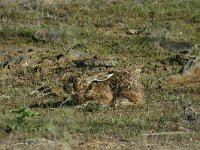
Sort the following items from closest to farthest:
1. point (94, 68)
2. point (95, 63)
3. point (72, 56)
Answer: point (94, 68)
point (95, 63)
point (72, 56)

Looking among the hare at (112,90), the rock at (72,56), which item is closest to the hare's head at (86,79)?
the hare at (112,90)

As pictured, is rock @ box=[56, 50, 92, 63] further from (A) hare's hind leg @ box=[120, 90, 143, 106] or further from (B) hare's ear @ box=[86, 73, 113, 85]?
(A) hare's hind leg @ box=[120, 90, 143, 106]

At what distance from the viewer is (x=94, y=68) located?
42.4ft

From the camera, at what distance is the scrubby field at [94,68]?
6766 millimetres

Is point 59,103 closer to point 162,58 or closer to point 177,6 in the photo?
point 162,58

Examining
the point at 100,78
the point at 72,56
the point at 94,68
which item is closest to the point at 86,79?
the point at 100,78

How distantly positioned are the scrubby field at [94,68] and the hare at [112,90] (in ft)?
0.77

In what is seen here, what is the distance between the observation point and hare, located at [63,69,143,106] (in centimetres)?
897

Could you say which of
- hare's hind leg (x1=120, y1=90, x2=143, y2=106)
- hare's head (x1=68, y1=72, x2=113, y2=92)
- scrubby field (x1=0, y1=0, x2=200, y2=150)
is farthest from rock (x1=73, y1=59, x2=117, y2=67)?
hare's hind leg (x1=120, y1=90, x2=143, y2=106)

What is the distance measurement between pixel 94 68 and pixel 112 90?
3.75 metres

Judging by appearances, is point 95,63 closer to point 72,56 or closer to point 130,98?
point 72,56

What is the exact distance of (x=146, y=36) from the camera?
57.3 feet

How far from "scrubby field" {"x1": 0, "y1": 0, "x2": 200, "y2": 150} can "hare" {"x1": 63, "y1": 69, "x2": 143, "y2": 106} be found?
234 millimetres

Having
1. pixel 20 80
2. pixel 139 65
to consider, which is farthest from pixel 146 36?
pixel 20 80
